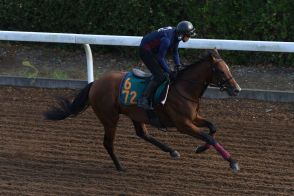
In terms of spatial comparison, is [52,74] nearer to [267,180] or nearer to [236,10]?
[236,10]

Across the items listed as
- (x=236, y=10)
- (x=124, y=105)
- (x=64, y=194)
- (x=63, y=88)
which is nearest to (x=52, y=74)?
(x=63, y=88)

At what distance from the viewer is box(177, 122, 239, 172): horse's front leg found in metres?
7.18

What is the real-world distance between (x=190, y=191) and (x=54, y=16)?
739 cm

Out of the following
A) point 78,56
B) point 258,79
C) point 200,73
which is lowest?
point 78,56

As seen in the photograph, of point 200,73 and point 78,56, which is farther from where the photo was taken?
point 78,56

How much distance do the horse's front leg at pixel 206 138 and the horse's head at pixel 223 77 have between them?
1.84 feet

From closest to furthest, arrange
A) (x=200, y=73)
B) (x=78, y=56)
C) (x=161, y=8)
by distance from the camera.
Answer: (x=200, y=73), (x=161, y=8), (x=78, y=56)

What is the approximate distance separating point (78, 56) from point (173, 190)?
6.72 metres

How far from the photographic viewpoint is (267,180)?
24.0 ft

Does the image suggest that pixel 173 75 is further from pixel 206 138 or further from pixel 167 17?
pixel 167 17

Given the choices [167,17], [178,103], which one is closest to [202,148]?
[178,103]

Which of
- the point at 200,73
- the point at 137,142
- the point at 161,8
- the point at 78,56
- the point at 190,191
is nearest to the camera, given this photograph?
the point at 190,191

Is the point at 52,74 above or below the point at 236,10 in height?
below

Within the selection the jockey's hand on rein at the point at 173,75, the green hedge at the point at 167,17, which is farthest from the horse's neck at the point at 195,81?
the green hedge at the point at 167,17
